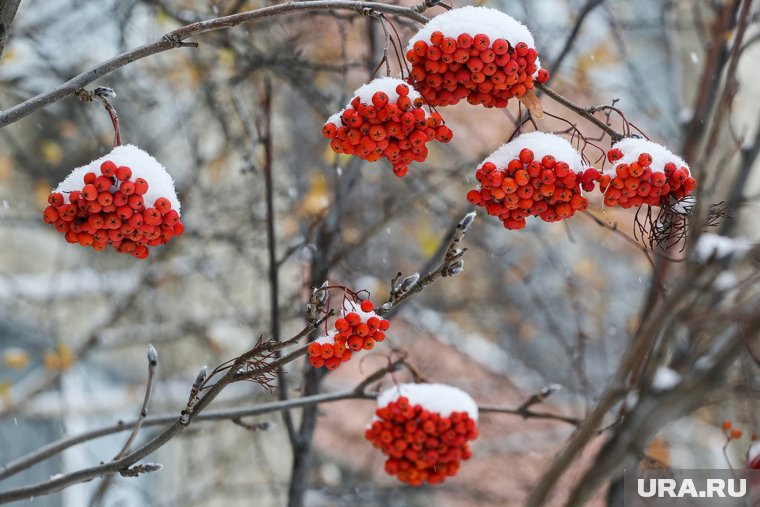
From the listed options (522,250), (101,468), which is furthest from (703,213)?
(522,250)

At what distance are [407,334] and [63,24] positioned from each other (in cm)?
406

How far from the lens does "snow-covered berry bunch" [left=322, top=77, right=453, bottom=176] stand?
1.67 meters

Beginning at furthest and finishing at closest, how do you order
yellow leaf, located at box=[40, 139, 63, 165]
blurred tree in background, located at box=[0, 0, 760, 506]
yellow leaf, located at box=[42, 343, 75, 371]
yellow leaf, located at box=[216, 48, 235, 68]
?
yellow leaf, located at box=[40, 139, 63, 165] → yellow leaf, located at box=[42, 343, 75, 371] → blurred tree in background, located at box=[0, 0, 760, 506] → yellow leaf, located at box=[216, 48, 235, 68]

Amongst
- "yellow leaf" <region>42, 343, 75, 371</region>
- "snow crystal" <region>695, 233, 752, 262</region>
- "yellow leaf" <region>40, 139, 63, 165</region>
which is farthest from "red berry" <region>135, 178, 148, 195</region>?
"yellow leaf" <region>40, 139, 63, 165</region>

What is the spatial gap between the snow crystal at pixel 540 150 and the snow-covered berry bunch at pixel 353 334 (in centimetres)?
48

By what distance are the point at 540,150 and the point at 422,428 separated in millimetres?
947

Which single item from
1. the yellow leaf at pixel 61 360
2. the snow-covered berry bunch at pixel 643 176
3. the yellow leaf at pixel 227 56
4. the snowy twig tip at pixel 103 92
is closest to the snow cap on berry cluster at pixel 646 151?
the snow-covered berry bunch at pixel 643 176

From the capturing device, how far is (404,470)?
2.37 m

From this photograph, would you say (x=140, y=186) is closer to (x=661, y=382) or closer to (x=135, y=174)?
(x=135, y=174)

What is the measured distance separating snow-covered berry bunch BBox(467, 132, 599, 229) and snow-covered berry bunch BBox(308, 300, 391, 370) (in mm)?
402

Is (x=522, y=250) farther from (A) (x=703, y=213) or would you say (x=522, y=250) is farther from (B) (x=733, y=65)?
(A) (x=703, y=213)

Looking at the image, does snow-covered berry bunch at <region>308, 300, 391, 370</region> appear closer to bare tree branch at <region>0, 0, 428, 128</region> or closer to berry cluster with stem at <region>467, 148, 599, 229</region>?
berry cluster with stem at <region>467, 148, 599, 229</region>

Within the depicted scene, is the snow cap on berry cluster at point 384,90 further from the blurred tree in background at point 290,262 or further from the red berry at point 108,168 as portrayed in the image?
the blurred tree in background at point 290,262

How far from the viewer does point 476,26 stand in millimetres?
1659
